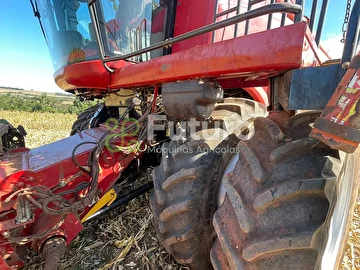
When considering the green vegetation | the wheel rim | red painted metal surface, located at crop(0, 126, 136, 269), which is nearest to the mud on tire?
the wheel rim

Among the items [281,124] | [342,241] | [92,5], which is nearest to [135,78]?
[92,5]

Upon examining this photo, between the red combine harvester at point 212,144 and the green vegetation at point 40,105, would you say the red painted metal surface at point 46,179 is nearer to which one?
the red combine harvester at point 212,144

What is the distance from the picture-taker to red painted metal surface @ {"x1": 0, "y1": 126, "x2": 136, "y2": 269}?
1.41 meters

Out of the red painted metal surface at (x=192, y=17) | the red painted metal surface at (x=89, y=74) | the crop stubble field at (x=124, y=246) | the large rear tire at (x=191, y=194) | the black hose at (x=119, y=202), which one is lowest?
the crop stubble field at (x=124, y=246)

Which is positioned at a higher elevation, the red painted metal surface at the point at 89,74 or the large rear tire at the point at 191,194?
the red painted metal surface at the point at 89,74

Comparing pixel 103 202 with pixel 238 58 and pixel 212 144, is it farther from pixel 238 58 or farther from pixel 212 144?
pixel 238 58

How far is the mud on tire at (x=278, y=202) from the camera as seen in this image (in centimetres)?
82

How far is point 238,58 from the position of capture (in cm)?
108

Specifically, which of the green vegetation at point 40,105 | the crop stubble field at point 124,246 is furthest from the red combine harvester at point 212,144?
the green vegetation at point 40,105

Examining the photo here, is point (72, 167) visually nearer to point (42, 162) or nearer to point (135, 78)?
point (42, 162)

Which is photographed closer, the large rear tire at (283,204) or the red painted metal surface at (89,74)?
the large rear tire at (283,204)

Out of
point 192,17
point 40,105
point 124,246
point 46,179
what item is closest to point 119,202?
point 124,246

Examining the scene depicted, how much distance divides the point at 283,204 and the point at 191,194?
0.54m

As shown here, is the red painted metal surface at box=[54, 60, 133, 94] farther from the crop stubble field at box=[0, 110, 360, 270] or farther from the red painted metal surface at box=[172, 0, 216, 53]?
the crop stubble field at box=[0, 110, 360, 270]
